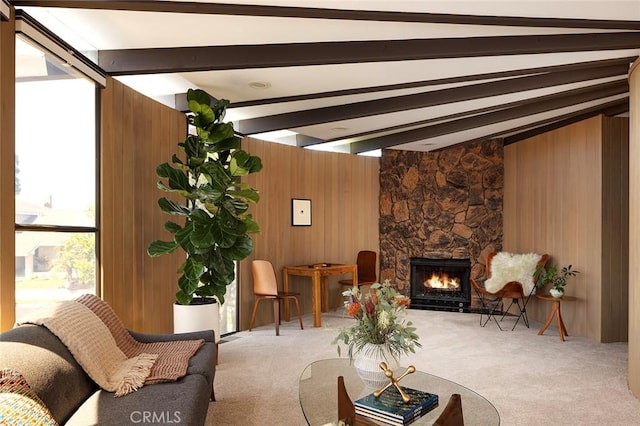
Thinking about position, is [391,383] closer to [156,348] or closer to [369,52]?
[156,348]

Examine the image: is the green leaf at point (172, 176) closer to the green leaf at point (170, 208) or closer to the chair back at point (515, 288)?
the green leaf at point (170, 208)

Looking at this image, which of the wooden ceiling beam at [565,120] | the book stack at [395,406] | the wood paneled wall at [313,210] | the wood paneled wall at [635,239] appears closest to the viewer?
the book stack at [395,406]

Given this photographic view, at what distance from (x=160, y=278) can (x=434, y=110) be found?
11.3 ft

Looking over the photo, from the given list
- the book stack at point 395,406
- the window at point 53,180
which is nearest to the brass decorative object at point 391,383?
the book stack at point 395,406

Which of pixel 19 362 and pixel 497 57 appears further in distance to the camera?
pixel 497 57

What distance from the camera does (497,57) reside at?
144 inches

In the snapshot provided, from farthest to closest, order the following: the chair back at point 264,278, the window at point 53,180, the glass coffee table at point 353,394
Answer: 1. the chair back at point 264,278
2. the window at point 53,180
3. the glass coffee table at point 353,394

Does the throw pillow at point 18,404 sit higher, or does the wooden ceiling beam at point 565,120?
the wooden ceiling beam at point 565,120

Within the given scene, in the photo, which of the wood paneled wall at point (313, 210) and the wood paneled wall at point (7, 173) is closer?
the wood paneled wall at point (7, 173)

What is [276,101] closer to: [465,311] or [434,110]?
[434,110]

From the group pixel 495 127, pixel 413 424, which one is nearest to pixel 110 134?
pixel 413 424

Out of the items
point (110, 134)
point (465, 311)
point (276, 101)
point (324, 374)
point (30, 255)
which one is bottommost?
point (465, 311)

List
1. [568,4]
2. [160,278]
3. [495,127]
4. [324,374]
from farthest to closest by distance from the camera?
[495,127], [160,278], [324,374], [568,4]

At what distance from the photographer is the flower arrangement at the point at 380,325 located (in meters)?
2.68
